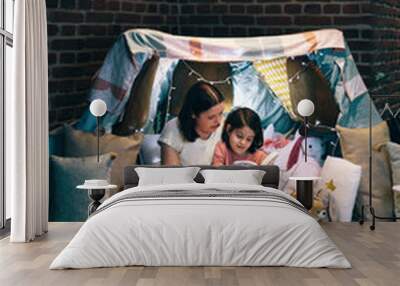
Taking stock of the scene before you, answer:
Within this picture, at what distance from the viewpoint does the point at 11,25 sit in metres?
7.38

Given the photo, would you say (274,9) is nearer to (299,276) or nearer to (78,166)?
(78,166)

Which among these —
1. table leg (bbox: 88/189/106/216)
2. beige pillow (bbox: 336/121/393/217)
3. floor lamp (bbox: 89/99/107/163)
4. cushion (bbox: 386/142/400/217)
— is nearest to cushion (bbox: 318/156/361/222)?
beige pillow (bbox: 336/121/393/217)

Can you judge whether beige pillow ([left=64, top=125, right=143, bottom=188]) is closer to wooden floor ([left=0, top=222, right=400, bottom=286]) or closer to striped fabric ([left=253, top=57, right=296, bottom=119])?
striped fabric ([left=253, top=57, right=296, bottom=119])

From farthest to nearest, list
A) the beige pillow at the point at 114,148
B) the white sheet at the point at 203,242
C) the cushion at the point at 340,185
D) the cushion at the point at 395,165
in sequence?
the beige pillow at the point at 114,148 → the cushion at the point at 395,165 → the cushion at the point at 340,185 → the white sheet at the point at 203,242

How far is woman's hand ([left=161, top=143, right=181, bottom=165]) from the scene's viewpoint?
8000mm

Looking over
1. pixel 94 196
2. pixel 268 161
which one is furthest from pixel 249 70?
pixel 94 196

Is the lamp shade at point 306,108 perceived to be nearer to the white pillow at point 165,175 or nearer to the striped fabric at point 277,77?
the striped fabric at point 277,77

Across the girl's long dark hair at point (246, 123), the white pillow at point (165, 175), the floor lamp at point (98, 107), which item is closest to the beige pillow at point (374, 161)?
the girl's long dark hair at point (246, 123)

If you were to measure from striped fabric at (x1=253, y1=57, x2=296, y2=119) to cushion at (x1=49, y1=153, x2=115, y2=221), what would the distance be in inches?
79.5

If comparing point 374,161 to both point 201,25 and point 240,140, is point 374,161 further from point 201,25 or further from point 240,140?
point 201,25

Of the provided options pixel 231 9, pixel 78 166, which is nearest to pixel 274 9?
pixel 231 9

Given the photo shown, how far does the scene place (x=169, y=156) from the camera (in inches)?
316

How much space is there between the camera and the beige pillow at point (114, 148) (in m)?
7.95

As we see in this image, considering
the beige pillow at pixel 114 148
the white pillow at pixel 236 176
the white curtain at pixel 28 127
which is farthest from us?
the beige pillow at pixel 114 148
